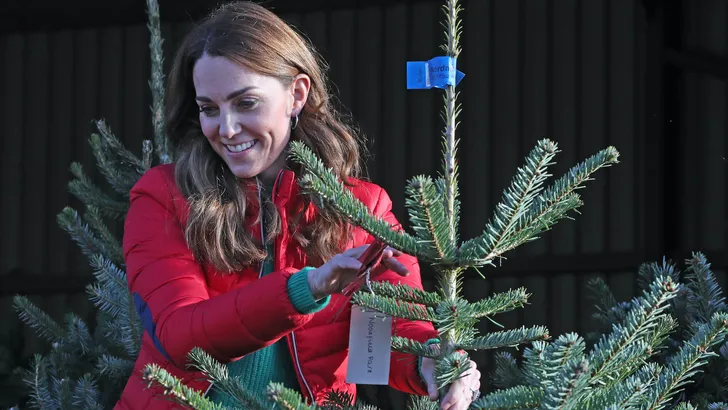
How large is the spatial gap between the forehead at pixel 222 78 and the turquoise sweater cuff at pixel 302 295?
1.79 ft

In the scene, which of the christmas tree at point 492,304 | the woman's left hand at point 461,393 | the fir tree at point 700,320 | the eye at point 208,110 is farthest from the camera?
the fir tree at point 700,320

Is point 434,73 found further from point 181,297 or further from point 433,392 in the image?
point 181,297

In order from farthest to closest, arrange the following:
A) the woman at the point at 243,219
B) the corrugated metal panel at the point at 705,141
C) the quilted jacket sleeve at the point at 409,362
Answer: the corrugated metal panel at the point at 705,141
the woman at the point at 243,219
the quilted jacket sleeve at the point at 409,362

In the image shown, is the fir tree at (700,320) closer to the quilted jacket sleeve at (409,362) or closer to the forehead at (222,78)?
the quilted jacket sleeve at (409,362)

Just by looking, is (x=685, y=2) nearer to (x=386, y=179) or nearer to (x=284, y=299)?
(x=386, y=179)

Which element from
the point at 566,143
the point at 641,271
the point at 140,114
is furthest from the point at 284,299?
the point at 140,114

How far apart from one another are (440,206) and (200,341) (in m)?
0.61

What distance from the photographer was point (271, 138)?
243 cm

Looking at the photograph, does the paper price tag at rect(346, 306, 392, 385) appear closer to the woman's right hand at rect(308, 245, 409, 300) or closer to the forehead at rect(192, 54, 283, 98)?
the woman's right hand at rect(308, 245, 409, 300)

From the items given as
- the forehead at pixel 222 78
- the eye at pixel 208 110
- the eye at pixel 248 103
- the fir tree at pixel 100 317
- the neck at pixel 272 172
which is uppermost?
the forehead at pixel 222 78

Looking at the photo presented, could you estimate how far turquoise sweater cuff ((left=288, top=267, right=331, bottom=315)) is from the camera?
78.0 inches

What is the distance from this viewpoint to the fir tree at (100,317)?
3369 millimetres

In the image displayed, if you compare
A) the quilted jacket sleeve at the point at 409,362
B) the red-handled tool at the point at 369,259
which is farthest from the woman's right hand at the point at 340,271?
the quilted jacket sleeve at the point at 409,362

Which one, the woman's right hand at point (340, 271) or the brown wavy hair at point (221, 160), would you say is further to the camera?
the brown wavy hair at point (221, 160)
